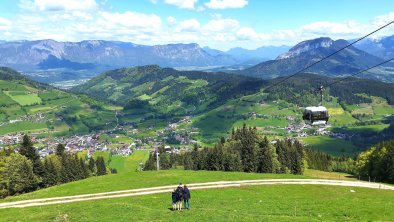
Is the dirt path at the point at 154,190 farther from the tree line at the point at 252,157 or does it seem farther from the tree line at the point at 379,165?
the tree line at the point at 252,157

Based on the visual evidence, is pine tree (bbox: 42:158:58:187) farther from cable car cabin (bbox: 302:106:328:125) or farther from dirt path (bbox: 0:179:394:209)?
cable car cabin (bbox: 302:106:328:125)

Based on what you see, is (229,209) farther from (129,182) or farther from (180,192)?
(129,182)

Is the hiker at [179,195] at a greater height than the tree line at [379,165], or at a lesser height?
greater

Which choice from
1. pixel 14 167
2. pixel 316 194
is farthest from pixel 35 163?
pixel 316 194

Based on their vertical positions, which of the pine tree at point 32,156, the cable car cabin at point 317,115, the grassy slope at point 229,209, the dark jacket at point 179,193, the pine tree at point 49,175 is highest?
the cable car cabin at point 317,115

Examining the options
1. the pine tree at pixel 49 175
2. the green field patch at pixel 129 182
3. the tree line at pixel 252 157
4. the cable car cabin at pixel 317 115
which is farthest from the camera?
the tree line at pixel 252 157

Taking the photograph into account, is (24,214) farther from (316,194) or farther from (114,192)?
(316,194)

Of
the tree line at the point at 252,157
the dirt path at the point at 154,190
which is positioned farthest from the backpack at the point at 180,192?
the tree line at the point at 252,157

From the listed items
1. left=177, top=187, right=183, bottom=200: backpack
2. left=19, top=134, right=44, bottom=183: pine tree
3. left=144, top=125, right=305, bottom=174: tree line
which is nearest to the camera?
left=177, top=187, right=183, bottom=200: backpack

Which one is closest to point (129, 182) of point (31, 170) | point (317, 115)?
point (31, 170)

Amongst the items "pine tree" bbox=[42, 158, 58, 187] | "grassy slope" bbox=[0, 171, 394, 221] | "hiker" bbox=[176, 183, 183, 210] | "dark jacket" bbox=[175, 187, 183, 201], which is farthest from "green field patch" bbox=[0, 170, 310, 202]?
"pine tree" bbox=[42, 158, 58, 187]

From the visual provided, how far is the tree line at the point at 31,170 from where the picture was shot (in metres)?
96.1

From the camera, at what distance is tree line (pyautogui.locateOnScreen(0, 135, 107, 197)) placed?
96062 millimetres

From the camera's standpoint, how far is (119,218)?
41.5 meters
